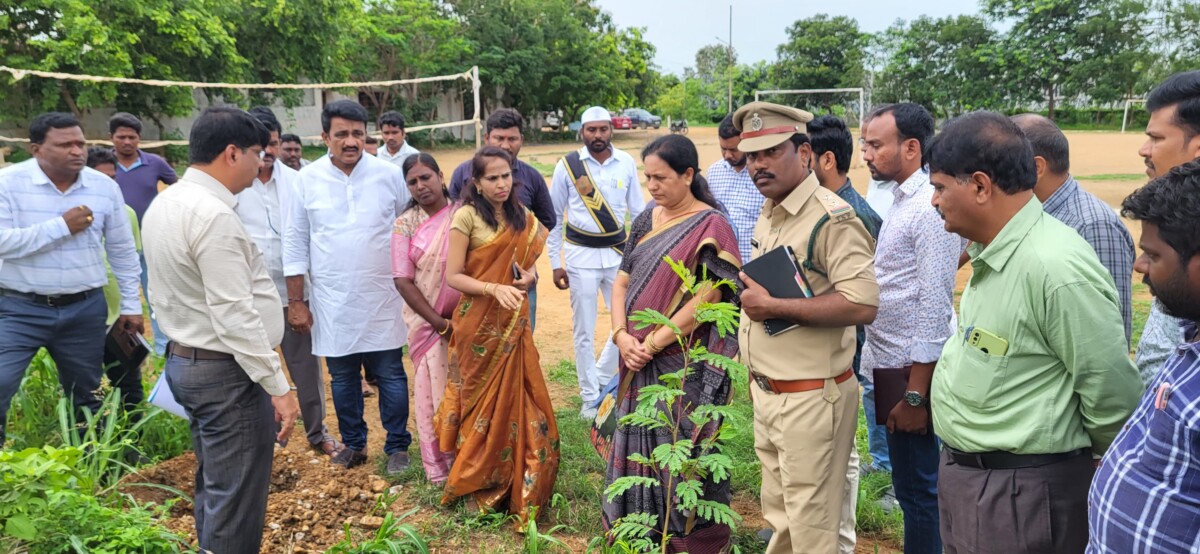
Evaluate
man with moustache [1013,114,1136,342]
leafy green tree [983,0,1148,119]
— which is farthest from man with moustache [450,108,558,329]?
leafy green tree [983,0,1148,119]

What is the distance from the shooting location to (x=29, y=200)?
3.82 m

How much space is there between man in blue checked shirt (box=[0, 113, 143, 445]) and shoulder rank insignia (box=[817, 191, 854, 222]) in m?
3.58

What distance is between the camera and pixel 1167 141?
220cm

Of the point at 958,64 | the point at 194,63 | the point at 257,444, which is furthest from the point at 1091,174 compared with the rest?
the point at 194,63

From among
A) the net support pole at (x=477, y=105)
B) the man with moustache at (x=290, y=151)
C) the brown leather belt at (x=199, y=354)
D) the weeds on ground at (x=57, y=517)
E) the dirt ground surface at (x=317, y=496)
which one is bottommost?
the dirt ground surface at (x=317, y=496)

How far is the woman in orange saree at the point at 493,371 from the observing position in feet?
11.4

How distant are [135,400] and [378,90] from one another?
88.2ft

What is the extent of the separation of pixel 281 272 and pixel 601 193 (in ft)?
6.66

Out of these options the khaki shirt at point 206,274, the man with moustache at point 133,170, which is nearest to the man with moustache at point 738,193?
the khaki shirt at point 206,274

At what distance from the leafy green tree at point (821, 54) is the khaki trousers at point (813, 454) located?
142 ft

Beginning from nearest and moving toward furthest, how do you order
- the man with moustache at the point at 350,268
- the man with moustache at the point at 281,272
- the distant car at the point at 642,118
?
the man with moustache at the point at 350,268 < the man with moustache at the point at 281,272 < the distant car at the point at 642,118

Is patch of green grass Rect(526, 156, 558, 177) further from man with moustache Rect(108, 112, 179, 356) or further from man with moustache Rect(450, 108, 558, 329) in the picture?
man with moustache Rect(450, 108, 558, 329)

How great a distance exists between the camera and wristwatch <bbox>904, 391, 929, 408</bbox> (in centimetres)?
254

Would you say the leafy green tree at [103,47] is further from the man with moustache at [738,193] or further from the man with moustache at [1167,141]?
A: the man with moustache at [1167,141]
